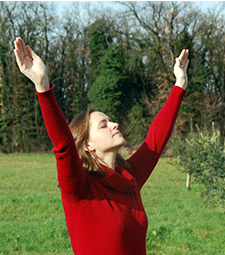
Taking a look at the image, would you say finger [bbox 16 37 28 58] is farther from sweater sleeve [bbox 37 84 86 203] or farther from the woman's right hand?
sweater sleeve [bbox 37 84 86 203]

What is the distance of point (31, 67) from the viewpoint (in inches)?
58.1

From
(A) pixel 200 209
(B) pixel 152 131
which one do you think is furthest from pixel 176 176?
(B) pixel 152 131

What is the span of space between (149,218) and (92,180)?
17.6 feet

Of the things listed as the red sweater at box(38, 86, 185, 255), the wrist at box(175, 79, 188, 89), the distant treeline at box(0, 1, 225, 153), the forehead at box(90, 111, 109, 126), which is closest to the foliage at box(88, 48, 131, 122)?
the distant treeline at box(0, 1, 225, 153)

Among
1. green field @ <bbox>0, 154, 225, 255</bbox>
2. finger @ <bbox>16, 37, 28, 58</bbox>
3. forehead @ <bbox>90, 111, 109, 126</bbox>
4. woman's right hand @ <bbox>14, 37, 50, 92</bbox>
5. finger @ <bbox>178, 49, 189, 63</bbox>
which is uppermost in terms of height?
finger @ <bbox>178, 49, 189, 63</bbox>

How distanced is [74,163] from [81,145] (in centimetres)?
41

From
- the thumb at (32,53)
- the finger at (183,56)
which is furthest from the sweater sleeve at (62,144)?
the finger at (183,56)

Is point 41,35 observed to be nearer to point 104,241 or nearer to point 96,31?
point 96,31

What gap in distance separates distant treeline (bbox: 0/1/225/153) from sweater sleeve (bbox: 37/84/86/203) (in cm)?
1878

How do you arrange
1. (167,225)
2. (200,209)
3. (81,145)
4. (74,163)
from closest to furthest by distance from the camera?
1. (74,163)
2. (81,145)
3. (167,225)
4. (200,209)

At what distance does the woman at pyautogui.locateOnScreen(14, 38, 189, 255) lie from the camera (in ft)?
4.86

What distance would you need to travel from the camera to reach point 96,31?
2273 cm

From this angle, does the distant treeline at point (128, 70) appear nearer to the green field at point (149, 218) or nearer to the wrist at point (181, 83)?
the green field at point (149, 218)

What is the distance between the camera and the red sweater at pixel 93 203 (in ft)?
4.96
